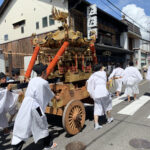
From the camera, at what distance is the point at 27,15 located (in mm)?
15117

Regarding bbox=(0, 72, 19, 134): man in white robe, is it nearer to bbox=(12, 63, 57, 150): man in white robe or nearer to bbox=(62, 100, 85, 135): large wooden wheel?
bbox=(12, 63, 57, 150): man in white robe

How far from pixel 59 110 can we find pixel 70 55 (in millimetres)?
1833

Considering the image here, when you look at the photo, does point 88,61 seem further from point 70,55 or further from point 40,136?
point 40,136

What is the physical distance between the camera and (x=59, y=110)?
3.79 m

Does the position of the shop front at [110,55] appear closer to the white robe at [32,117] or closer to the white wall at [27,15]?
the white wall at [27,15]

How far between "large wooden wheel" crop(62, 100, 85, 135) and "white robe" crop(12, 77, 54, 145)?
58 centimetres

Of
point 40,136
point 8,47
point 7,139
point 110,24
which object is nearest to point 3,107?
point 7,139

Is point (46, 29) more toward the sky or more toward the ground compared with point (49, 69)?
more toward the sky

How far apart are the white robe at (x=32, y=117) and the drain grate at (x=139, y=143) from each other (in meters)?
1.81

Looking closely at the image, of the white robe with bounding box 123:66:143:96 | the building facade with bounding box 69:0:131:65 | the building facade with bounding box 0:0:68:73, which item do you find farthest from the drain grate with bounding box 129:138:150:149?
the building facade with bounding box 0:0:68:73

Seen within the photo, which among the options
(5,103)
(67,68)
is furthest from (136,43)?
(5,103)

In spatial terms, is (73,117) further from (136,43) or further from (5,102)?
(136,43)

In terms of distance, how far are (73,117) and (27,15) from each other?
14002 millimetres

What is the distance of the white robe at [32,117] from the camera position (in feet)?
9.51
